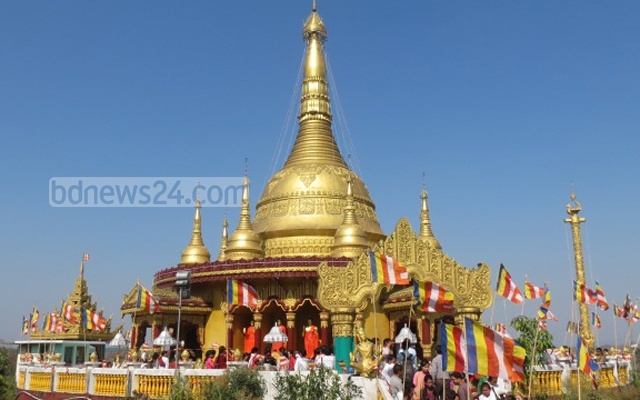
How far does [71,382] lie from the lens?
64.8 ft

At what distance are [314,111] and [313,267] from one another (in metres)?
15.0

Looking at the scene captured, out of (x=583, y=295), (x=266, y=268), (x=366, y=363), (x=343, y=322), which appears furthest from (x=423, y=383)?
(x=266, y=268)

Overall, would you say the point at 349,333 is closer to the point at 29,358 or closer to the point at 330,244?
the point at 330,244

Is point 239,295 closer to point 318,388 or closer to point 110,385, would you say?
point 110,385

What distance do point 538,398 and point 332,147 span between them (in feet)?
79.8

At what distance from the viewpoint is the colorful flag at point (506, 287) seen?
18953mm

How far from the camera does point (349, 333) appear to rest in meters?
23.1

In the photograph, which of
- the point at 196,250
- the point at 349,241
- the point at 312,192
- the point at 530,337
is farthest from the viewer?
the point at 196,250

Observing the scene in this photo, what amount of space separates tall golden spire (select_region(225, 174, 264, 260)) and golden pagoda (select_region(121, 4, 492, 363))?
2.2 inches

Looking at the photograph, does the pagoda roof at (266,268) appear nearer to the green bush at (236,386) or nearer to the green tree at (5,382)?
the green tree at (5,382)

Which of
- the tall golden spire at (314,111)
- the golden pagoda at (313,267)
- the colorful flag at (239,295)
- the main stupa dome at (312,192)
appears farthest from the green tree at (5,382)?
the tall golden spire at (314,111)

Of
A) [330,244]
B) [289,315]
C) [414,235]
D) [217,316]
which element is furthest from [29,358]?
[414,235]

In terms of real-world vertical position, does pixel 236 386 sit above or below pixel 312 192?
below

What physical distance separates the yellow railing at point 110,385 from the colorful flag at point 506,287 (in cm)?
1103
